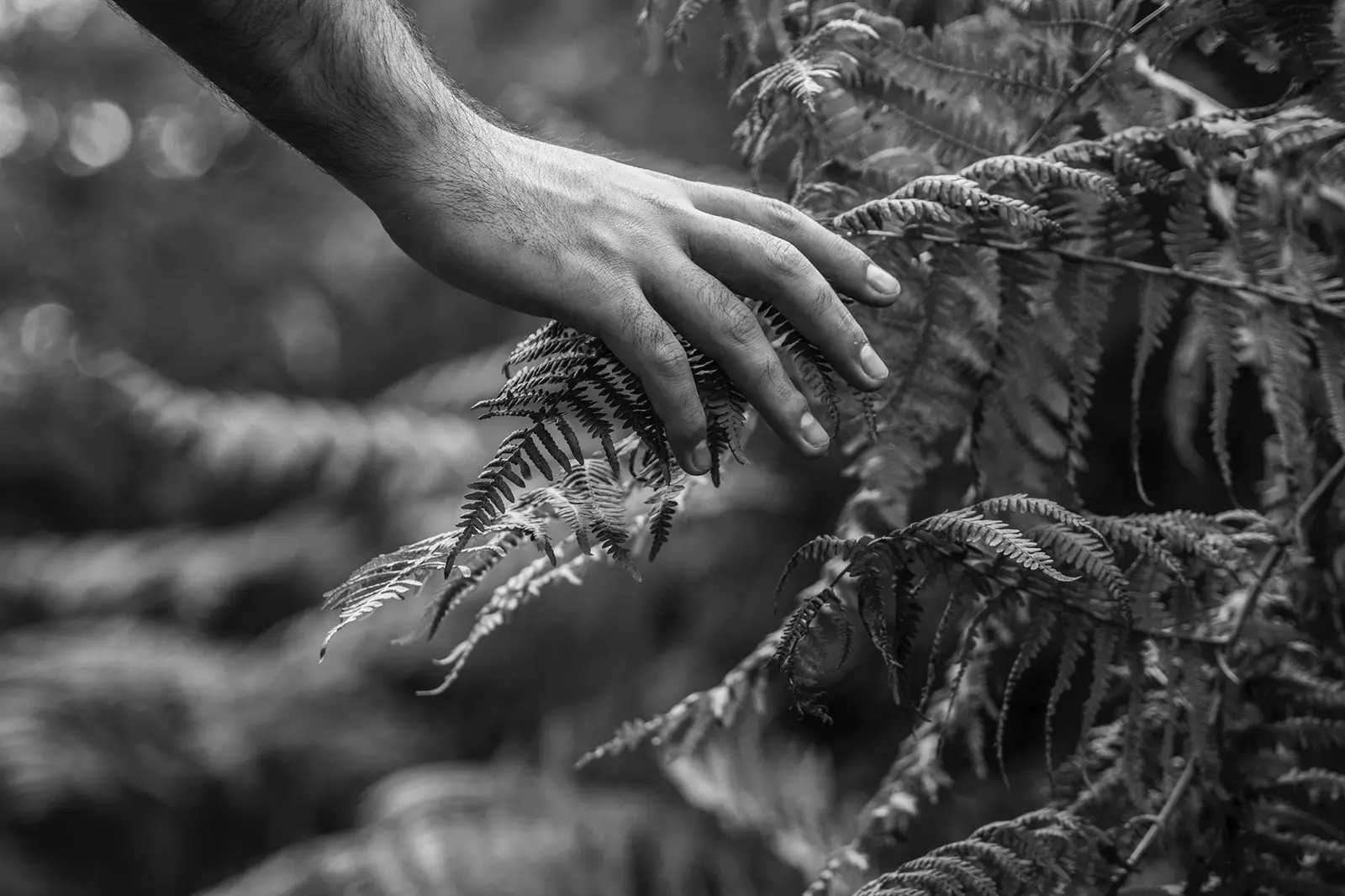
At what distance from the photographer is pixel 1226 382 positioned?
0.79 metres

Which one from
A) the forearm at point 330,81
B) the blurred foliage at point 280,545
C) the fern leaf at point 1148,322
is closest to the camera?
the forearm at point 330,81

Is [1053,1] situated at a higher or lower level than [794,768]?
higher

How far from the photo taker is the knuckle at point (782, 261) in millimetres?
588

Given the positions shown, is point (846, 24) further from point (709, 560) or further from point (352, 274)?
point (352, 274)

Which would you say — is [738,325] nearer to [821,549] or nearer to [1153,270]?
[821,549]

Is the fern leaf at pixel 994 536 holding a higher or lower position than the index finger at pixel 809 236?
lower

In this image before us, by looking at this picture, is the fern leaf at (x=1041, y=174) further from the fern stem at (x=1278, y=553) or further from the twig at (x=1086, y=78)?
the fern stem at (x=1278, y=553)

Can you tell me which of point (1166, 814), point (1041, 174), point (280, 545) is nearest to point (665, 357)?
point (1041, 174)

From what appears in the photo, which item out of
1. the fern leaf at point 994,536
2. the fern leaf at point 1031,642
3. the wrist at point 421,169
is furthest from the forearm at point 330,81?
the fern leaf at point 1031,642

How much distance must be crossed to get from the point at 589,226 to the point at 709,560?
2.34 m

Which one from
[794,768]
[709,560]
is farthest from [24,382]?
[794,768]

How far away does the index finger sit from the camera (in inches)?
24.6

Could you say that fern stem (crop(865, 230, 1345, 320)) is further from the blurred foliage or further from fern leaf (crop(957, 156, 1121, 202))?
the blurred foliage

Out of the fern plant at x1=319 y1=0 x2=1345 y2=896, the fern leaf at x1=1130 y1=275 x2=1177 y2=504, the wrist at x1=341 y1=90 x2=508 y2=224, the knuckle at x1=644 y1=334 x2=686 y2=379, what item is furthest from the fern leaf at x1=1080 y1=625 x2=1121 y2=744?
the wrist at x1=341 y1=90 x2=508 y2=224
